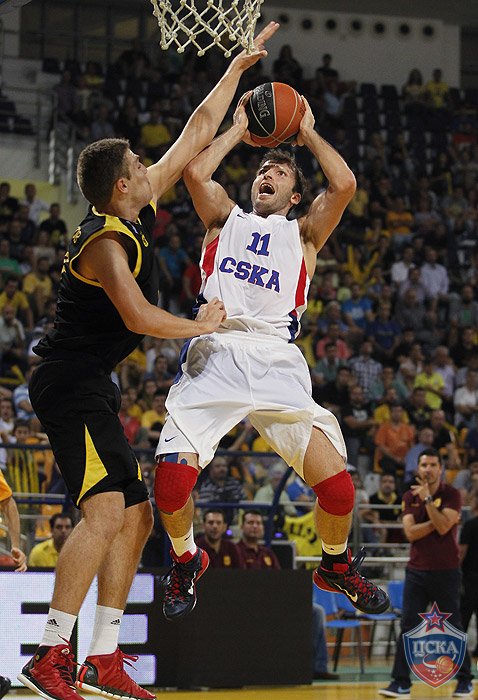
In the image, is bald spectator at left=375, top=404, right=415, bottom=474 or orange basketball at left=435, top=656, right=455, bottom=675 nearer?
orange basketball at left=435, top=656, right=455, bottom=675

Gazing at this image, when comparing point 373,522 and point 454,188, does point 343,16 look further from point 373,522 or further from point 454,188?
point 373,522

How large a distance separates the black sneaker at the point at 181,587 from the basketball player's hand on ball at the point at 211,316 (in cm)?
125

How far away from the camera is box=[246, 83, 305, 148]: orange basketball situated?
6062mm

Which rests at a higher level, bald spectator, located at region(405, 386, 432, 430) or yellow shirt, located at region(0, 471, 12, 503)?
bald spectator, located at region(405, 386, 432, 430)

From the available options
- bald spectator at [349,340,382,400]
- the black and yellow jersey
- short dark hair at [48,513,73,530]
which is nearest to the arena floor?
short dark hair at [48,513,73,530]

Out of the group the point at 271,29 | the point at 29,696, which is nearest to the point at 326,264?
the point at 29,696

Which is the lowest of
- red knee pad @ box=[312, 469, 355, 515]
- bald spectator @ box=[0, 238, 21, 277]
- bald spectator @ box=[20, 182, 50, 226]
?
red knee pad @ box=[312, 469, 355, 515]

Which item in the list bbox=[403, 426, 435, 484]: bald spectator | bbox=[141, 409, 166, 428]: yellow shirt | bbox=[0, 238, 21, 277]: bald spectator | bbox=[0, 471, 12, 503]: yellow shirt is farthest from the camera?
bbox=[0, 238, 21, 277]: bald spectator

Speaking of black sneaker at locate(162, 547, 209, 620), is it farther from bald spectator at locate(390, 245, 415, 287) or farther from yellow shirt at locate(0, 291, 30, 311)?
bald spectator at locate(390, 245, 415, 287)

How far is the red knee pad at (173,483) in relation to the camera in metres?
5.52

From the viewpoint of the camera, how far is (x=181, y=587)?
5.79m

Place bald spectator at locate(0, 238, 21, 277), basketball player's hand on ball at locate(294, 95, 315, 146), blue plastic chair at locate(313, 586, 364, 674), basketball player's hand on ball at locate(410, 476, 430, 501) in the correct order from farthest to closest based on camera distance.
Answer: bald spectator at locate(0, 238, 21, 277) < blue plastic chair at locate(313, 586, 364, 674) < basketball player's hand on ball at locate(410, 476, 430, 501) < basketball player's hand on ball at locate(294, 95, 315, 146)

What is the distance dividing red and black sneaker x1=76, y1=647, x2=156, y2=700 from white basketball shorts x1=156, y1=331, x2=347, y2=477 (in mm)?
1001

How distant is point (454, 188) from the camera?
20.5 m
